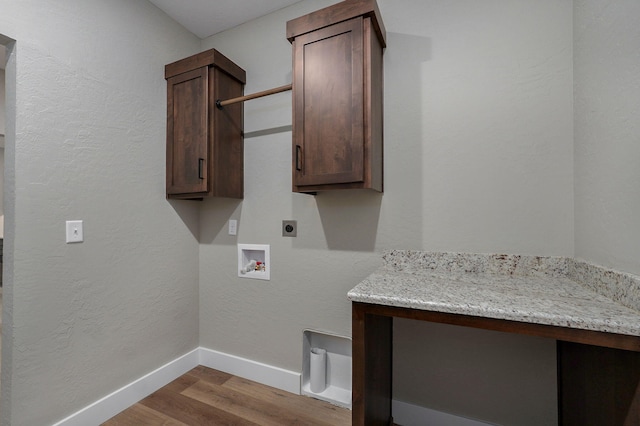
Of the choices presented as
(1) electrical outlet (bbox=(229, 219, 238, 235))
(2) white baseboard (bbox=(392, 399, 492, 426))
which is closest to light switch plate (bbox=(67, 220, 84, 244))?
(1) electrical outlet (bbox=(229, 219, 238, 235))

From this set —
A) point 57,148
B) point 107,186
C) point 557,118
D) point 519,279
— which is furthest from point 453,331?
point 57,148

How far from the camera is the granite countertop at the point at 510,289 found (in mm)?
886

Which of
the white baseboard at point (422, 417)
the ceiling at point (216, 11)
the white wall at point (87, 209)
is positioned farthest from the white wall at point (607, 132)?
the white wall at point (87, 209)

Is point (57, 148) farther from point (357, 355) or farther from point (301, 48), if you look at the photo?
point (357, 355)

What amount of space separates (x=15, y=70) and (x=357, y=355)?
199cm

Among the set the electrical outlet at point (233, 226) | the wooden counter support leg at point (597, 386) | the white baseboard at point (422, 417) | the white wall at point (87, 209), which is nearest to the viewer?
the wooden counter support leg at point (597, 386)

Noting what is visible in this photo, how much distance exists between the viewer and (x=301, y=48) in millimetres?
1588

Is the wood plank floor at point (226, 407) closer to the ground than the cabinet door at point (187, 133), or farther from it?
closer to the ground

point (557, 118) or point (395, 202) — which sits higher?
point (557, 118)

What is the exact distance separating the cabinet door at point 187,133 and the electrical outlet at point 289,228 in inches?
22.0

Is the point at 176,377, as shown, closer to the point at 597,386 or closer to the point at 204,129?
the point at 204,129

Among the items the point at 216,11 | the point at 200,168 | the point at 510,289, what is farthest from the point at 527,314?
the point at 216,11

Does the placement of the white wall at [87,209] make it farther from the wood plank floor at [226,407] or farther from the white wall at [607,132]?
Result: the white wall at [607,132]

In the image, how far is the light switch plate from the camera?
1.53 meters
